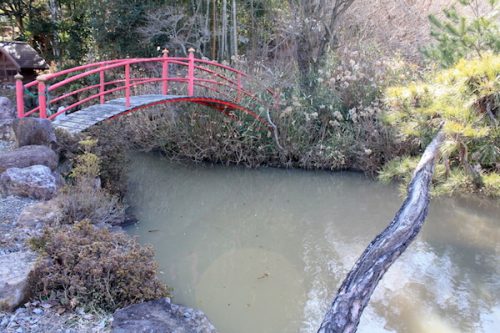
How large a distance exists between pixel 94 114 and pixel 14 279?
361 cm

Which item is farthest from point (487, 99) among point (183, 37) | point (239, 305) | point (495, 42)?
point (183, 37)

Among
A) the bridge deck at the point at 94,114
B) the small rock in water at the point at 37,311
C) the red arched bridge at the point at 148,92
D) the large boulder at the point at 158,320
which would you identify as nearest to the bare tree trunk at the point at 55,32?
the red arched bridge at the point at 148,92

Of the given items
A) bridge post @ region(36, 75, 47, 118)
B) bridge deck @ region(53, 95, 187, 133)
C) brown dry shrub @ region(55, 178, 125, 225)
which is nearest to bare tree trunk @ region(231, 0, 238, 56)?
bridge deck @ region(53, 95, 187, 133)

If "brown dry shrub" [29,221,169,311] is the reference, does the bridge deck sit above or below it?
above

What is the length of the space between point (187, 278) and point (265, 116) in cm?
472

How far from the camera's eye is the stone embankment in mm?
3143

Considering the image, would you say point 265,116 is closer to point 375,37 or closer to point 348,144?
point 348,144

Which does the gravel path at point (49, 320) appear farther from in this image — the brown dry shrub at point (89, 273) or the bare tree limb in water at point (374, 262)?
the bare tree limb in water at point (374, 262)

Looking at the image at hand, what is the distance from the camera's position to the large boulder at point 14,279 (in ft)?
10.2

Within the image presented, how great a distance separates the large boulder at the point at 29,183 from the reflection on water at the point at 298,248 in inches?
55.6

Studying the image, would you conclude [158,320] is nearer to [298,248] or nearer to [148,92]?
[298,248]

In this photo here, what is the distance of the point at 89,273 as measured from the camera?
3510 mm

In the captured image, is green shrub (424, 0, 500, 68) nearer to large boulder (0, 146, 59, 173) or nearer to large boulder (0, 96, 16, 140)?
large boulder (0, 146, 59, 173)

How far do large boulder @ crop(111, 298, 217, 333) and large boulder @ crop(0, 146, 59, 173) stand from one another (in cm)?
239
